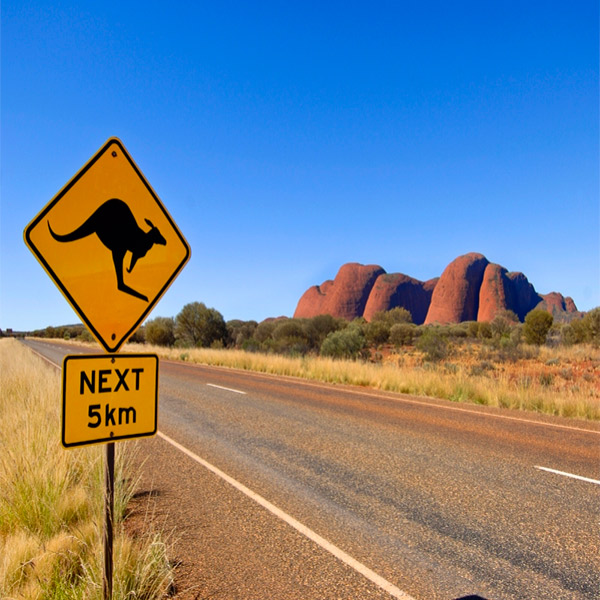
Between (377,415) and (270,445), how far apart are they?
3403 millimetres

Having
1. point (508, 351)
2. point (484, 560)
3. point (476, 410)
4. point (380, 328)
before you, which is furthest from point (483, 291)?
point (484, 560)

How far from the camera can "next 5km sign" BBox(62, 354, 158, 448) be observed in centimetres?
242

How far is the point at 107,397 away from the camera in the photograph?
256 centimetres

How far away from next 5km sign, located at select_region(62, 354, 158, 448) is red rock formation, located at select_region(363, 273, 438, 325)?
372 ft

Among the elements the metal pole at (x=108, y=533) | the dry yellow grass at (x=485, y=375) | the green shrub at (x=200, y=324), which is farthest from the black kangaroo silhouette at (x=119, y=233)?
the green shrub at (x=200, y=324)

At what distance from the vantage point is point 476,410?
11.0 meters

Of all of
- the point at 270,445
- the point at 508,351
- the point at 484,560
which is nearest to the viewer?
the point at 484,560

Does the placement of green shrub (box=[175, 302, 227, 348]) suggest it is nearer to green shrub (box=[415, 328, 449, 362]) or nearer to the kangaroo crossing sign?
green shrub (box=[415, 328, 449, 362])

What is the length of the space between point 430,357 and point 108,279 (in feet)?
84.8

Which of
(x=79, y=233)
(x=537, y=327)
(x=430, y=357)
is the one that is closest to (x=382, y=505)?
(x=79, y=233)

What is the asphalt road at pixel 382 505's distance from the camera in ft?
11.1

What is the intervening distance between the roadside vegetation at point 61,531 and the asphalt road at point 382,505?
37cm

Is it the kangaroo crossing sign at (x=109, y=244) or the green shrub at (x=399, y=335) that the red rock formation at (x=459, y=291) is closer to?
the green shrub at (x=399, y=335)

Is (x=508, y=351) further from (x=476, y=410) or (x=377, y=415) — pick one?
(x=377, y=415)
